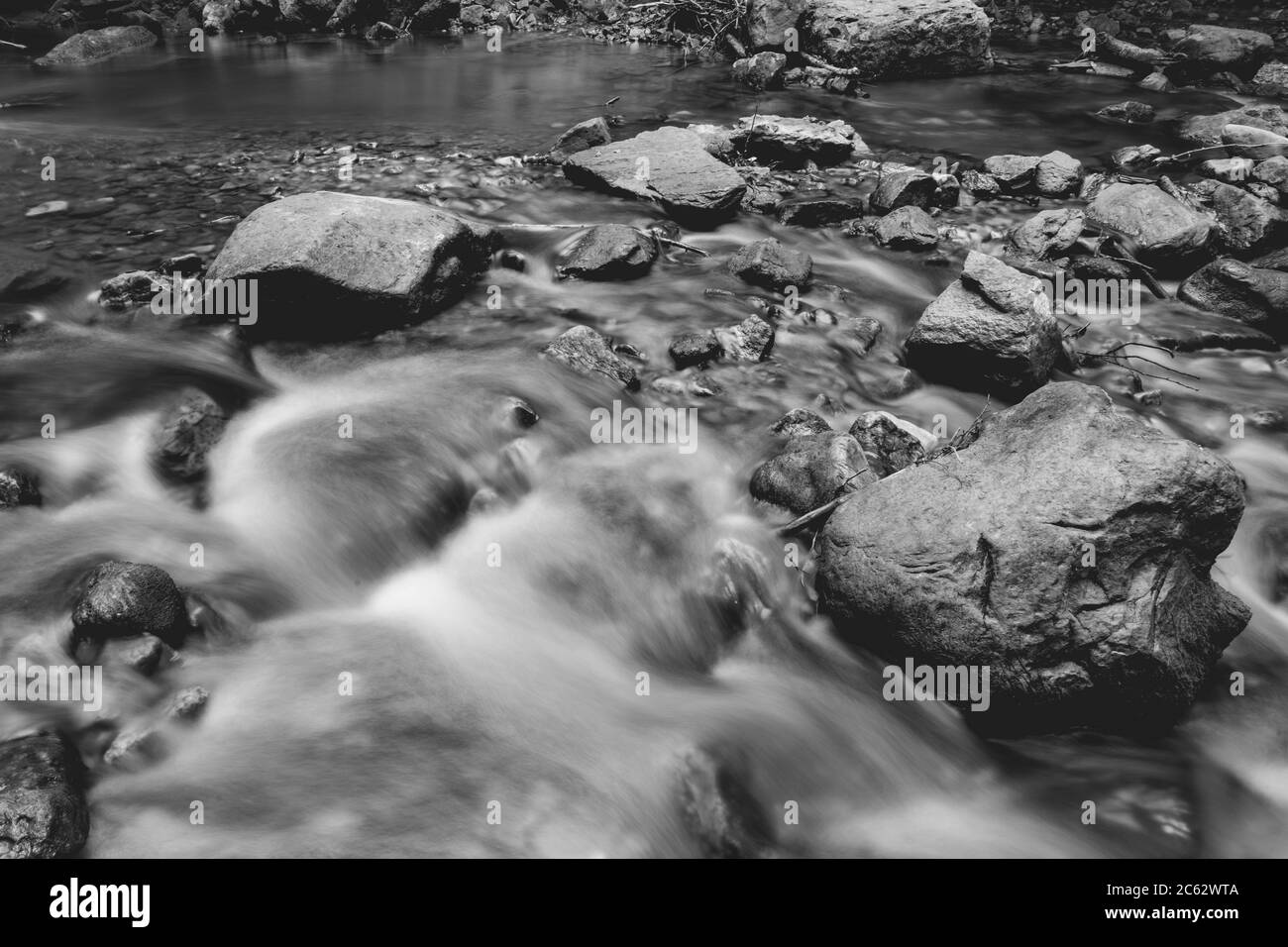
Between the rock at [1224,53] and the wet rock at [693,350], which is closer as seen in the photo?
the wet rock at [693,350]

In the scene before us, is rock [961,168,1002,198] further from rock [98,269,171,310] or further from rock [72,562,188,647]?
rock [72,562,188,647]

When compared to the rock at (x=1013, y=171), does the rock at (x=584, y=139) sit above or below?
above

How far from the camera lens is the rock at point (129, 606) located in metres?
4.48

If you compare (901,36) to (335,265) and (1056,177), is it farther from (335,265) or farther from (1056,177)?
(335,265)

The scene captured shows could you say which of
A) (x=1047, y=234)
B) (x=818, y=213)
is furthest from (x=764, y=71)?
(x=1047, y=234)

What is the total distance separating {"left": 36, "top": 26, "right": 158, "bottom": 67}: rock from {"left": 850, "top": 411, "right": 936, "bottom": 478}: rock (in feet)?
62.3

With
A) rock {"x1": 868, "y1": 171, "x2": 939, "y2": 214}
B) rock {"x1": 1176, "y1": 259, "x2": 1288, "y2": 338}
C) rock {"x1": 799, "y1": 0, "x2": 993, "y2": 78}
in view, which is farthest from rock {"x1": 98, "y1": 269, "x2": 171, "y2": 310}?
rock {"x1": 799, "y1": 0, "x2": 993, "y2": 78}

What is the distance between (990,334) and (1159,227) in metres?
4.00

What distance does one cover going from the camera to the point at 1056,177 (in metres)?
11.2

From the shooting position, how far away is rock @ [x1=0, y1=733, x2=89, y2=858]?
3.53 m

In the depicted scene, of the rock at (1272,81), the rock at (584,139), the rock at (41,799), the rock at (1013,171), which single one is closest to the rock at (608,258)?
the rock at (584,139)

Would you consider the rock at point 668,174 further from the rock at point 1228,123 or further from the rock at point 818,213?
the rock at point 1228,123

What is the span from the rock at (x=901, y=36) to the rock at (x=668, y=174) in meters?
7.43

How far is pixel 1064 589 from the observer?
4.58 m
